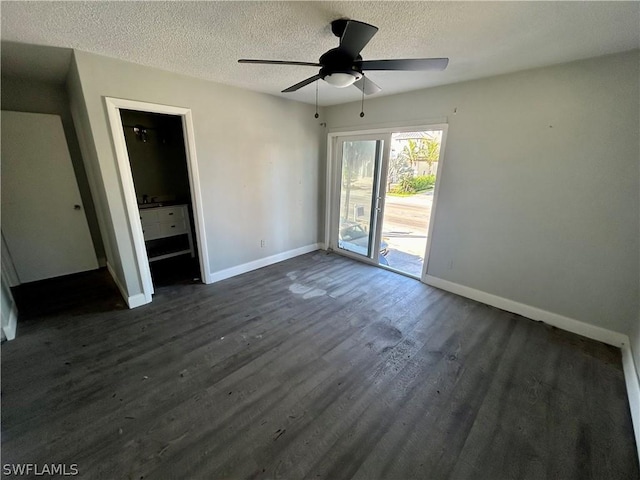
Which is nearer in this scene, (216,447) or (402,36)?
(216,447)

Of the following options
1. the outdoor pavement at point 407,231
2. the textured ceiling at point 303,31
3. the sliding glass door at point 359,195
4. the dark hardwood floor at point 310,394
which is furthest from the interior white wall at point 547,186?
the outdoor pavement at point 407,231

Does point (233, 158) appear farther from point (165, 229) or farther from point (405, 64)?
point (405, 64)

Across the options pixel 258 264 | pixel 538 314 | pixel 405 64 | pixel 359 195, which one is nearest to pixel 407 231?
pixel 359 195

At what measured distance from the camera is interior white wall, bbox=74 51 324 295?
7.64 ft

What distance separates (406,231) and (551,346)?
4.17 m

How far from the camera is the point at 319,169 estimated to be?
439cm

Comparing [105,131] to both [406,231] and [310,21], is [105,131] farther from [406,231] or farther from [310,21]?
[406,231]

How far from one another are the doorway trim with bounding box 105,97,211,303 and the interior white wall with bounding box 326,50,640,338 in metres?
2.72

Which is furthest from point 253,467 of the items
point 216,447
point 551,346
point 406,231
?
point 406,231

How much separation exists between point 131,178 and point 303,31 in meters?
2.14

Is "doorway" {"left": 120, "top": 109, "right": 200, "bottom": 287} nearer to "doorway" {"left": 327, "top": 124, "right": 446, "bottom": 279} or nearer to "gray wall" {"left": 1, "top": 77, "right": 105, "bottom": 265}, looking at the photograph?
"gray wall" {"left": 1, "top": 77, "right": 105, "bottom": 265}

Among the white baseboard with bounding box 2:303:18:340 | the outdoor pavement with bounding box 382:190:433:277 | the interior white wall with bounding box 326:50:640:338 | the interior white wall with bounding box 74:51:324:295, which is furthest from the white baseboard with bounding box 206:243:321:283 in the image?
the interior white wall with bounding box 326:50:640:338

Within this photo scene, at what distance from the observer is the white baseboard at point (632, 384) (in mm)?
1528

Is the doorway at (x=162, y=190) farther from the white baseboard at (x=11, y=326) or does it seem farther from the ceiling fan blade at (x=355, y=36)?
the ceiling fan blade at (x=355, y=36)
